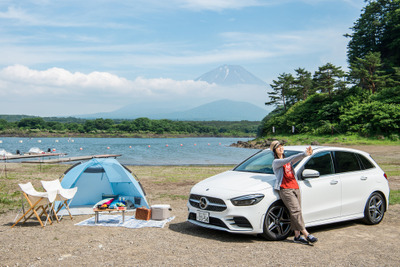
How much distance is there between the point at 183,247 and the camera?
6766 mm

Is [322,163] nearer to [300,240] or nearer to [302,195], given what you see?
[302,195]

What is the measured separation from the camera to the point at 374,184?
8641mm

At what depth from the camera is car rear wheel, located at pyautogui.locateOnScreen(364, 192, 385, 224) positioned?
8516mm

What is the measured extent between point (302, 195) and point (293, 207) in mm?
526

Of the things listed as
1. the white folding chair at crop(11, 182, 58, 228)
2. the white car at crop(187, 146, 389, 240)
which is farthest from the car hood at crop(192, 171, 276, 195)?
the white folding chair at crop(11, 182, 58, 228)

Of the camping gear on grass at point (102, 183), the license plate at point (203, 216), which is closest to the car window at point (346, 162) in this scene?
the license plate at point (203, 216)

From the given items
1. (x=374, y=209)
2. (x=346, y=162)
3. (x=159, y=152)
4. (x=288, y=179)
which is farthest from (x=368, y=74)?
(x=288, y=179)

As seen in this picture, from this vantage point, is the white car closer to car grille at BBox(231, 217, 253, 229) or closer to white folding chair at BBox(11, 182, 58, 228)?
car grille at BBox(231, 217, 253, 229)

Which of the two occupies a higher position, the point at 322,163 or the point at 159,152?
the point at 322,163

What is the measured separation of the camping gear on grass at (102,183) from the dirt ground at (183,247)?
2.19 meters

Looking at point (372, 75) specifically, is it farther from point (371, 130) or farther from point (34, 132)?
point (34, 132)

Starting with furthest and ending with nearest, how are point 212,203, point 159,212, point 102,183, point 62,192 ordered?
point 102,183, point 62,192, point 159,212, point 212,203

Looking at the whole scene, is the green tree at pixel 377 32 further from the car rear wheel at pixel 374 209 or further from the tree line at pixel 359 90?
→ the car rear wheel at pixel 374 209

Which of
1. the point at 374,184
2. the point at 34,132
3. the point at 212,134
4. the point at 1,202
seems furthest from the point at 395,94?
the point at 34,132
